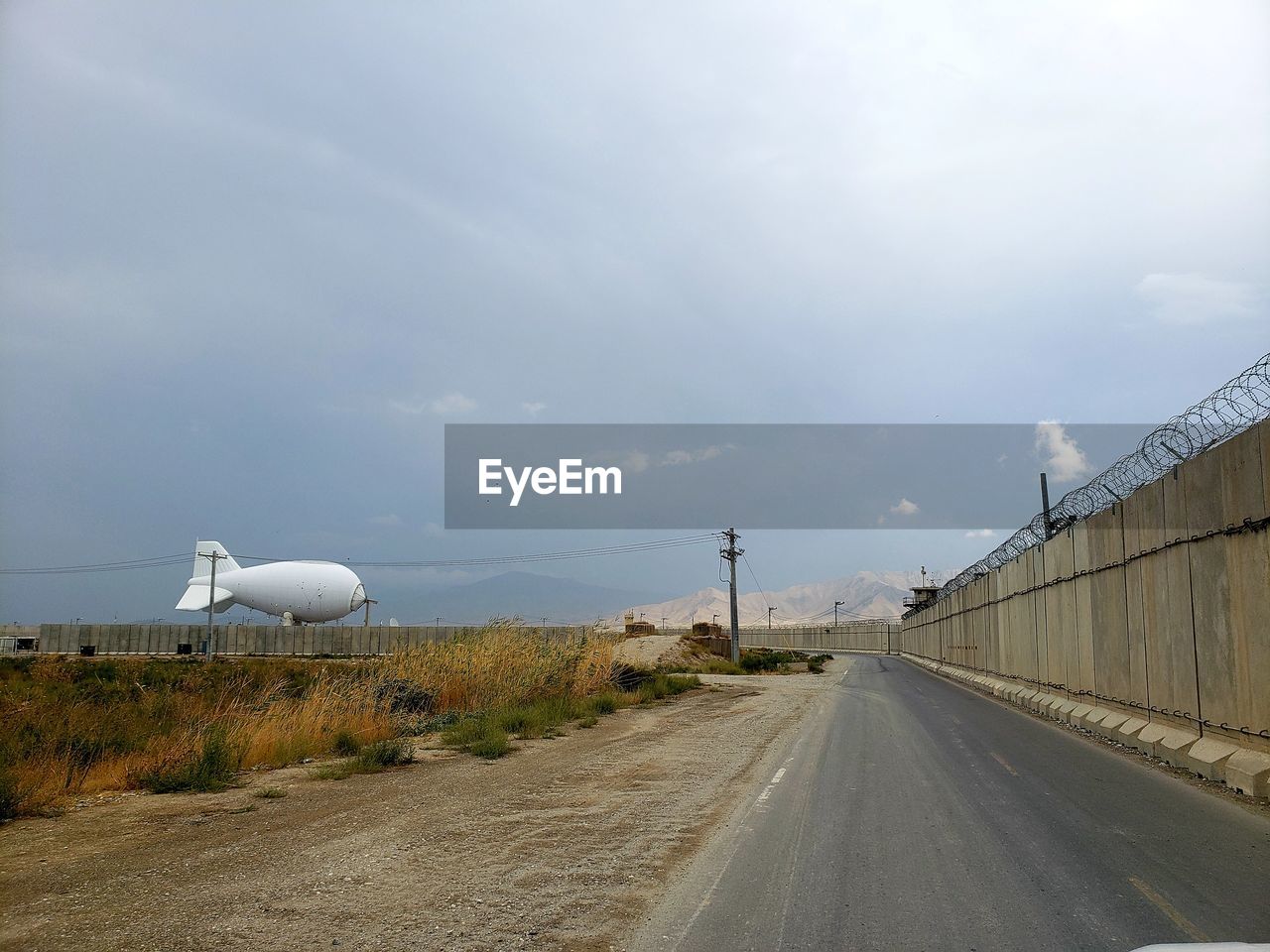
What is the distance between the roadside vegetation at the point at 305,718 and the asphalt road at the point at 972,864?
20.5 ft

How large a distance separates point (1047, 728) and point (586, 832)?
12.6m

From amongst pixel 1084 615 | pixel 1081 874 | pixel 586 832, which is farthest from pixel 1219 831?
pixel 1084 615

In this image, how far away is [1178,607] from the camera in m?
12.7

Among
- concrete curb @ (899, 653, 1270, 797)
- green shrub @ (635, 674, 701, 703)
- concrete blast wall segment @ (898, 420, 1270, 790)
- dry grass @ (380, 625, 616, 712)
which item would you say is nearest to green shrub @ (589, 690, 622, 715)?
dry grass @ (380, 625, 616, 712)

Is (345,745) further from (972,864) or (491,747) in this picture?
(972,864)

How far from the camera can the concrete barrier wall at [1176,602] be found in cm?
1023

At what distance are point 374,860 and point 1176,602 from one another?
11.9 m

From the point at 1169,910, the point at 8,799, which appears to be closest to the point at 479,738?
the point at 8,799

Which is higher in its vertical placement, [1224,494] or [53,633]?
[1224,494]

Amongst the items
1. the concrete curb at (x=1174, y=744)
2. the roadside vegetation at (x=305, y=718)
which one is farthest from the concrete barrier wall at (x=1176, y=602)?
the roadside vegetation at (x=305, y=718)

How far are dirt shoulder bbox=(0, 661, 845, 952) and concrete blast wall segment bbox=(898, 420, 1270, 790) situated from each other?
6.20 meters

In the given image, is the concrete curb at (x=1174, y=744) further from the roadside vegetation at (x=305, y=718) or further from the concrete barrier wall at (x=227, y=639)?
the concrete barrier wall at (x=227, y=639)

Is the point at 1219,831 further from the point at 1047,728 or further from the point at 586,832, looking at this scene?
the point at 1047,728

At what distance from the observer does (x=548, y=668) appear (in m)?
21.0
